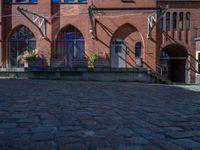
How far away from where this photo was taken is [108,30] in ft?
85.7

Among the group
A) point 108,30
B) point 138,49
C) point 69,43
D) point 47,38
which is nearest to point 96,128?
point 108,30

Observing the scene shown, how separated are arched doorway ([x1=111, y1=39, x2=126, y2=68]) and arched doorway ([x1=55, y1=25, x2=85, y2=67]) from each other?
9.31 ft

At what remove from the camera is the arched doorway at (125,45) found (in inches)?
1035

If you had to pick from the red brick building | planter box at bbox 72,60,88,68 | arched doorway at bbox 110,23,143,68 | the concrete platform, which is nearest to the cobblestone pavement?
the concrete platform

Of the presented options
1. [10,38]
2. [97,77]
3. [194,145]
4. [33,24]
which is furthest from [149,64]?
[194,145]

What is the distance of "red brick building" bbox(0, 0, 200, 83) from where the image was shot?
26.0 m

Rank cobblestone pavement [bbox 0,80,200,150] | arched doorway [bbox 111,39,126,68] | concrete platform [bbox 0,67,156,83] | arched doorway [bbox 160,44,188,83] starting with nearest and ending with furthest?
cobblestone pavement [bbox 0,80,200,150], concrete platform [bbox 0,67,156,83], arched doorway [bbox 111,39,126,68], arched doorway [bbox 160,44,188,83]

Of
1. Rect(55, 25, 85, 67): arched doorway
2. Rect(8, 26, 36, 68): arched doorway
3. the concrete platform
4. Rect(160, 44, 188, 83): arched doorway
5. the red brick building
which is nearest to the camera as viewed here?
the concrete platform

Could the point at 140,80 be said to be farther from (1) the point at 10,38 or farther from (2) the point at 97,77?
(1) the point at 10,38

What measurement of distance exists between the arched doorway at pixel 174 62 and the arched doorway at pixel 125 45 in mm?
3282

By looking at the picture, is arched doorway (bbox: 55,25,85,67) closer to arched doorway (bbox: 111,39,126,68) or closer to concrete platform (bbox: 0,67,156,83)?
arched doorway (bbox: 111,39,126,68)

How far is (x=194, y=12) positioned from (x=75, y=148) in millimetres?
25112

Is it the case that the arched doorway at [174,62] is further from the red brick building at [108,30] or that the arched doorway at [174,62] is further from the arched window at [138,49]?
the arched window at [138,49]

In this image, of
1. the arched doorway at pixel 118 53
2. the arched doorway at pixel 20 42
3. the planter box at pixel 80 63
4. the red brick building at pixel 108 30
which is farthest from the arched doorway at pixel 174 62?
the arched doorway at pixel 20 42
